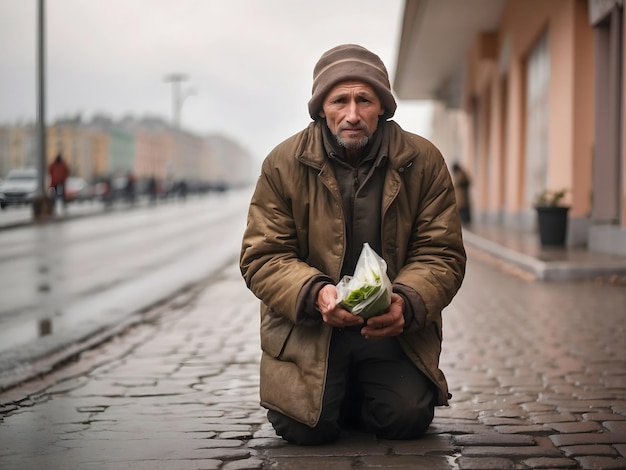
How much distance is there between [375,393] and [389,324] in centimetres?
52

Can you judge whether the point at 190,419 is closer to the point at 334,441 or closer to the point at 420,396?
the point at 334,441

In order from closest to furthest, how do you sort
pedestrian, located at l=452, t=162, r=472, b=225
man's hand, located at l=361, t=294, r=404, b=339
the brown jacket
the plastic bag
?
1. the plastic bag
2. man's hand, located at l=361, t=294, r=404, b=339
3. the brown jacket
4. pedestrian, located at l=452, t=162, r=472, b=225

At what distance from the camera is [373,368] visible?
4.48m

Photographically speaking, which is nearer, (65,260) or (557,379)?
(557,379)

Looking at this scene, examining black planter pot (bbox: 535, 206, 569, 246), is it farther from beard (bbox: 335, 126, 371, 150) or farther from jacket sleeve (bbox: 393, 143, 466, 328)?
beard (bbox: 335, 126, 371, 150)

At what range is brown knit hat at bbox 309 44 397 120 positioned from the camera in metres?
4.28

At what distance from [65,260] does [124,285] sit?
452 centimetres

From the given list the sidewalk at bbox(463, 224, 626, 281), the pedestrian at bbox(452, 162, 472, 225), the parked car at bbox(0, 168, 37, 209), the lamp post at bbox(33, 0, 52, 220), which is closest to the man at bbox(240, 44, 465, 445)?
the sidewalk at bbox(463, 224, 626, 281)

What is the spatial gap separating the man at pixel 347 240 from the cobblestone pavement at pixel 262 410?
22 cm

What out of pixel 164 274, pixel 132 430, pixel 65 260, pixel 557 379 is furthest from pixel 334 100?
pixel 65 260

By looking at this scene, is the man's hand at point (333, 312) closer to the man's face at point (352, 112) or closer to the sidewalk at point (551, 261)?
the man's face at point (352, 112)

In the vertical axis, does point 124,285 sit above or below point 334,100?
below

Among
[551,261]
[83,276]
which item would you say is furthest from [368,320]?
[83,276]

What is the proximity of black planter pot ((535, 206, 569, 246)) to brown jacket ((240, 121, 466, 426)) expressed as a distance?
41.8 feet
